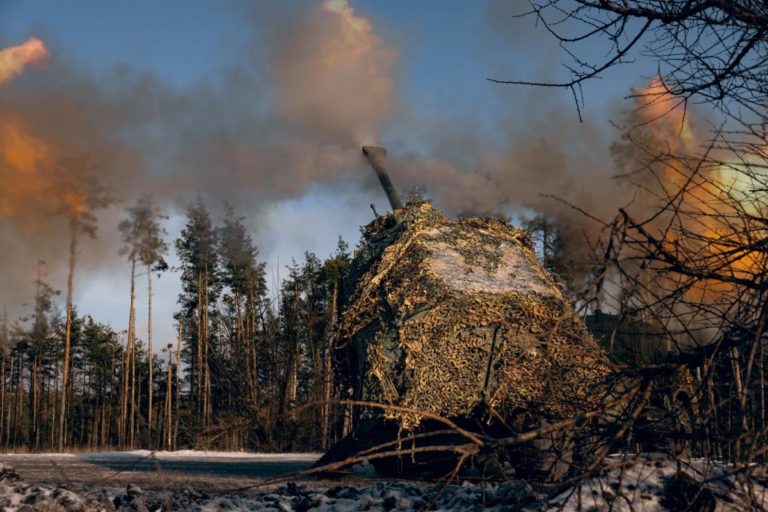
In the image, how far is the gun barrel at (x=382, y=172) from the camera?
37.3ft

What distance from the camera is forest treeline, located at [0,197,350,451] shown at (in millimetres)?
22594

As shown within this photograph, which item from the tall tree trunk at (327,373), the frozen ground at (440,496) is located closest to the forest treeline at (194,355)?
the tall tree trunk at (327,373)

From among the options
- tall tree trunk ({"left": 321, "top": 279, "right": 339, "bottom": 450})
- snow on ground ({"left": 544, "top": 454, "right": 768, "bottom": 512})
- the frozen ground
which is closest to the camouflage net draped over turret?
tall tree trunk ({"left": 321, "top": 279, "right": 339, "bottom": 450})

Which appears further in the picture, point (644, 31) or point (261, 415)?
point (644, 31)

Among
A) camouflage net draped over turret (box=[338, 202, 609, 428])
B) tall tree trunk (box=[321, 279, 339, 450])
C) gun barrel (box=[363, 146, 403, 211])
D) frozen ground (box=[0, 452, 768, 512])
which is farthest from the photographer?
gun barrel (box=[363, 146, 403, 211])

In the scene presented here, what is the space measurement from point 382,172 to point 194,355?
4433 cm

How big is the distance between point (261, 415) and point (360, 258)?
704 centimetres

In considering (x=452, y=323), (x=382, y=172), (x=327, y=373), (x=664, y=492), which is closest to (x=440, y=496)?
(x=664, y=492)

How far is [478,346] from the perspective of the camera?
314 inches

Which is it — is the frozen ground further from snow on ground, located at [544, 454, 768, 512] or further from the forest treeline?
the forest treeline

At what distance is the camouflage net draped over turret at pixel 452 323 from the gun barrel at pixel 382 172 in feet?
6.15

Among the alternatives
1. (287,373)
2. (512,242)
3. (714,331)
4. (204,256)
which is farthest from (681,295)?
(204,256)

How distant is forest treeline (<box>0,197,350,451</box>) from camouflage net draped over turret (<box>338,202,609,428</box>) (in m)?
10.8

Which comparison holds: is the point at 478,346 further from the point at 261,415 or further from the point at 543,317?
the point at 261,415
